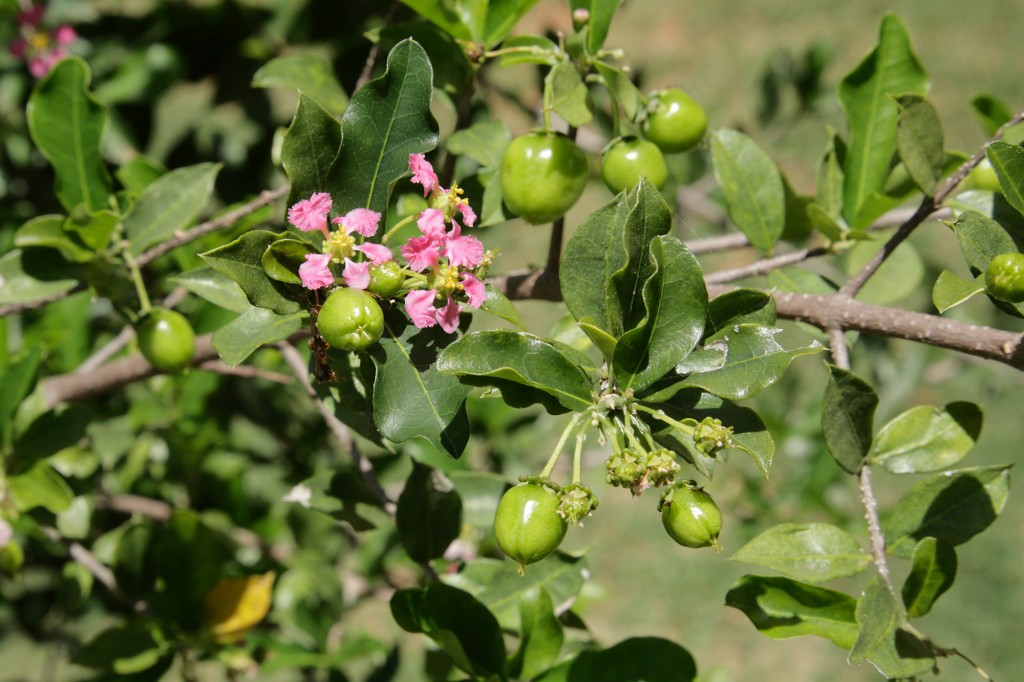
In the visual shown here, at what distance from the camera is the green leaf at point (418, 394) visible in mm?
1023

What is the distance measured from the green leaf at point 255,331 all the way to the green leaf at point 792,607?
2.24 ft

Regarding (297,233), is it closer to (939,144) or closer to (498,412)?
(939,144)

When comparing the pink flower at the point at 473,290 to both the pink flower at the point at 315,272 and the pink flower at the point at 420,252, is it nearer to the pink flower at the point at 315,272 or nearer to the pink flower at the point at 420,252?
the pink flower at the point at 420,252

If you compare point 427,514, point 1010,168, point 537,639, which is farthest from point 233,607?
point 1010,168

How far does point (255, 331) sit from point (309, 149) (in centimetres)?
23

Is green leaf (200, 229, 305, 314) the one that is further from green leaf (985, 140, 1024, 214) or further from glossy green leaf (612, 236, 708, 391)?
green leaf (985, 140, 1024, 214)

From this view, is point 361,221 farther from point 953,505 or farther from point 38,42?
point 38,42

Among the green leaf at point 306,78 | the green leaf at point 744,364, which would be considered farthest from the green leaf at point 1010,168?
the green leaf at point 306,78

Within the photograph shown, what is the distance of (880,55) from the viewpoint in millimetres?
1553

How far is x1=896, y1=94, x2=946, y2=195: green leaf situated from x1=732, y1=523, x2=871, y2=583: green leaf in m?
0.55

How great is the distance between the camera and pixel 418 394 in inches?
41.2

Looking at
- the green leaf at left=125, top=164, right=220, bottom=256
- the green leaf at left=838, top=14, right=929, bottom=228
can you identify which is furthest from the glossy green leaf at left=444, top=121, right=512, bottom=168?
the green leaf at left=838, top=14, right=929, bottom=228

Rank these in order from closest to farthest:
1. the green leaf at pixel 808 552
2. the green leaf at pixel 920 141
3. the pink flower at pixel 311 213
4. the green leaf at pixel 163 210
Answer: the pink flower at pixel 311 213 → the green leaf at pixel 808 552 → the green leaf at pixel 920 141 → the green leaf at pixel 163 210

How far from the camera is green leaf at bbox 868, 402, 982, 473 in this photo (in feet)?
4.30
